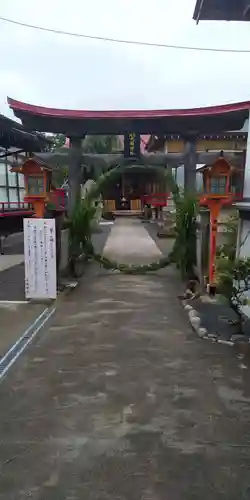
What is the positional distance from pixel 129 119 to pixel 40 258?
681 cm

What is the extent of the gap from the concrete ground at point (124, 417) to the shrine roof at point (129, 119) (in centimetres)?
827

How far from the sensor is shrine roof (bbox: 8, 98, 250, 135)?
1325 centimetres

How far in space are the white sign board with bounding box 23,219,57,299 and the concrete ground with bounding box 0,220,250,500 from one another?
1.65 m

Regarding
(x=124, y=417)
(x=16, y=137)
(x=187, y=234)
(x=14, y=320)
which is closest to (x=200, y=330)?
(x=124, y=417)

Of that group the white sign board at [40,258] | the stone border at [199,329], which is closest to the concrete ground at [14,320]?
the white sign board at [40,258]

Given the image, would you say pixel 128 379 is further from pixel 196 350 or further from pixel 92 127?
pixel 92 127

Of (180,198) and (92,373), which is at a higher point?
(180,198)

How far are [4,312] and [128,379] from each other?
343cm

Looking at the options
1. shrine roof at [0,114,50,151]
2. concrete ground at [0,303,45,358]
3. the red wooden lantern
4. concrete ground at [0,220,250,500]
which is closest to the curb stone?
concrete ground at [0,220,250,500]

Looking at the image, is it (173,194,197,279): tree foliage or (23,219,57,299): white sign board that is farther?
(173,194,197,279): tree foliage

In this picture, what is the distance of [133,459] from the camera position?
3271 mm

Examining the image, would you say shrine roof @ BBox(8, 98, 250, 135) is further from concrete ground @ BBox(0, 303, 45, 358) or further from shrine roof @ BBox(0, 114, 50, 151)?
concrete ground @ BBox(0, 303, 45, 358)

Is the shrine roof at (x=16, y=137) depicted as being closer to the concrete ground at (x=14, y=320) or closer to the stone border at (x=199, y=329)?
the concrete ground at (x=14, y=320)

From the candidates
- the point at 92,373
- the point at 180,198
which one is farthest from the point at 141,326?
the point at 180,198
